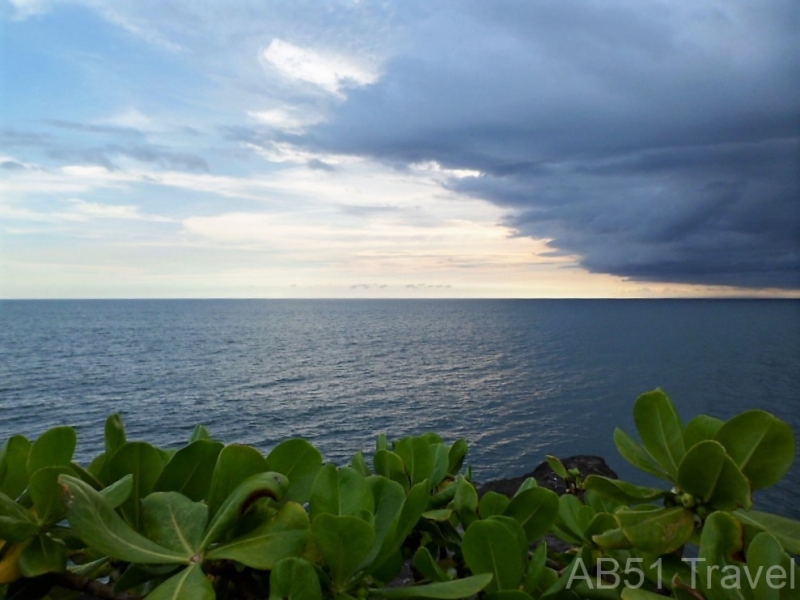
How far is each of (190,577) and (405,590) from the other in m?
0.44

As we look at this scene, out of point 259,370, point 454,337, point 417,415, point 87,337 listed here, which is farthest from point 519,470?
point 87,337

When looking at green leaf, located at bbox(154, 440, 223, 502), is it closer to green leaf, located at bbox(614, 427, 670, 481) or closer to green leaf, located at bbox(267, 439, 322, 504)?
green leaf, located at bbox(267, 439, 322, 504)

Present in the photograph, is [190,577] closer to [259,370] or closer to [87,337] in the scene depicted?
[259,370]

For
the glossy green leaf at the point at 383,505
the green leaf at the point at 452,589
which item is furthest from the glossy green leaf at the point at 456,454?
the green leaf at the point at 452,589

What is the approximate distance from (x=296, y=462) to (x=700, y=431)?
1.11 meters

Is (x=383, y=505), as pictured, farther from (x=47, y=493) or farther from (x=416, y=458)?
(x=47, y=493)

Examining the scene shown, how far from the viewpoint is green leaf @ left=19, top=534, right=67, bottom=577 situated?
1.15 meters

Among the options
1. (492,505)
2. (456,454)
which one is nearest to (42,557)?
(492,505)

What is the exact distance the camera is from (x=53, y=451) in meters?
1.33

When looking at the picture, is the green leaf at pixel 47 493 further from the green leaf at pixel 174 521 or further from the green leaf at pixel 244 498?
the green leaf at pixel 244 498

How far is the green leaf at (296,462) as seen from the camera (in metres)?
1.33

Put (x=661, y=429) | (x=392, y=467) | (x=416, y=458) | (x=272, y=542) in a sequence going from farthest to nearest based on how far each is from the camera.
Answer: (x=416, y=458)
(x=392, y=467)
(x=661, y=429)
(x=272, y=542)

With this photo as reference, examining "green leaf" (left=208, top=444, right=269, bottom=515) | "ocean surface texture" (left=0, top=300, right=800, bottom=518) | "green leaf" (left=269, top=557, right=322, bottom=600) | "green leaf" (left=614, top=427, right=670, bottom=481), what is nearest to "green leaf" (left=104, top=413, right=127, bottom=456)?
"green leaf" (left=208, top=444, right=269, bottom=515)

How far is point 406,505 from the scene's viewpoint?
131 centimetres
